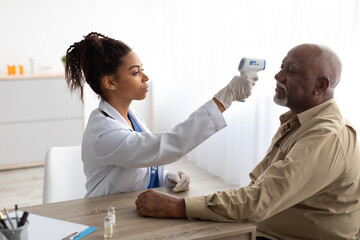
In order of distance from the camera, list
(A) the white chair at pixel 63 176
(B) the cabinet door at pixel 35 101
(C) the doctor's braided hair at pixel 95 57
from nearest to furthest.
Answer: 1. (C) the doctor's braided hair at pixel 95 57
2. (A) the white chair at pixel 63 176
3. (B) the cabinet door at pixel 35 101

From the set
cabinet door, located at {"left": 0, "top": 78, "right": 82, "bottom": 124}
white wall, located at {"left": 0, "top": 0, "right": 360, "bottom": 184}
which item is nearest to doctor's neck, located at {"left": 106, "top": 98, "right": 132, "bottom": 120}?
white wall, located at {"left": 0, "top": 0, "right": 360, "bottom": 184}

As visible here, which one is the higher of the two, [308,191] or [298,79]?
[298,79]

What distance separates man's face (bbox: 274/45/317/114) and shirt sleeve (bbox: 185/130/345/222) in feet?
0.88

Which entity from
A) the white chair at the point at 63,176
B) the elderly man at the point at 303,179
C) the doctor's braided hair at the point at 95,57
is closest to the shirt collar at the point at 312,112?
the elderly man at the point at 303,179

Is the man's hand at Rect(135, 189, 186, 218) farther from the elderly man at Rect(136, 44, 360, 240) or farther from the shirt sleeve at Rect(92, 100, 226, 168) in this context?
the shirt sleeve at Rect(92, 100, 226, 168)

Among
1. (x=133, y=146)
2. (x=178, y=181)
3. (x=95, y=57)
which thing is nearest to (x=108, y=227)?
(x=133, y=146)

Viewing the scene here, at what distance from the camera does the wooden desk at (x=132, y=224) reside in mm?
1562

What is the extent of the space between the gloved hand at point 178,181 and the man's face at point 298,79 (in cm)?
52

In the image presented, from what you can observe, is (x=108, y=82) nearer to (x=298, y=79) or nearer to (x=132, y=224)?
(x=132, y=224)

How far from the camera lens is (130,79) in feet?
6.75

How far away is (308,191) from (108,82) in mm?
908

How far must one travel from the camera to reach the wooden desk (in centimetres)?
156

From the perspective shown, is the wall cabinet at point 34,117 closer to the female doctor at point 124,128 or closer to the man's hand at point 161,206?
the female doctor at point 124,128

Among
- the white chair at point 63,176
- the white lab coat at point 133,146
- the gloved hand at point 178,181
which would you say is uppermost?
the white lab coat at point 133,146
